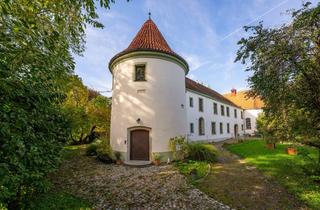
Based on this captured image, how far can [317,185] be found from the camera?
753 centimetres

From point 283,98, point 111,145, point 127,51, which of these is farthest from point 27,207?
point 127,51

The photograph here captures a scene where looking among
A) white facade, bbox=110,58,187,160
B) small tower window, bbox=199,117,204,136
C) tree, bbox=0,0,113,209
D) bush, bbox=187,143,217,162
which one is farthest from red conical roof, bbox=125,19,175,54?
small tower window, bbox=199,117,204,136

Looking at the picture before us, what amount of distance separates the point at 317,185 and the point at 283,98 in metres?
3.59

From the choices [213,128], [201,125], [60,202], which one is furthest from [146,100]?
[213,128]

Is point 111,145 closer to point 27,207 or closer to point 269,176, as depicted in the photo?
point 27,207

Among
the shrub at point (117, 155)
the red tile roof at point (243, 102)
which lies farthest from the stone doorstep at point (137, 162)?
the red tile roof at point (243, 102)

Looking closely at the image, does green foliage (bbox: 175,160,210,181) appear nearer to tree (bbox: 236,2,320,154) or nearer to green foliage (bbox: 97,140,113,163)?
tree (bbox: 236,2,320,154)

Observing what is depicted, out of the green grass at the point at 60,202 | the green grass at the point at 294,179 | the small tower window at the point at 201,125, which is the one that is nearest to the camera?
the green grass at the point at 60,202

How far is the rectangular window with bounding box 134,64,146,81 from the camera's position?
42.3 feet

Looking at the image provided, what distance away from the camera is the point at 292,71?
6953 mm

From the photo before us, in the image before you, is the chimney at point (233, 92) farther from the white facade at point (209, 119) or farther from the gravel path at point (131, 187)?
the gravel path at point (131, 187)

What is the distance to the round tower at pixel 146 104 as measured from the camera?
40.7 feet

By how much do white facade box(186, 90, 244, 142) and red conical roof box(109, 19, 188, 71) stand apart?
7.58 m

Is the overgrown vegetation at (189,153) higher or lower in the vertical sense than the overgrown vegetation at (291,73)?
lower
